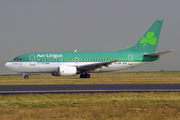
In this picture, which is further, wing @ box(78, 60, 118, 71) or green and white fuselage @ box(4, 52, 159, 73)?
green and white fuselage @ box(4, 52, 159, 73)

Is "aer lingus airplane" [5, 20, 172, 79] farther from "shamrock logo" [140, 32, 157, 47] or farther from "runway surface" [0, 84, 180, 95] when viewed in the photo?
"runway surface" [0, 84, 180, 95]

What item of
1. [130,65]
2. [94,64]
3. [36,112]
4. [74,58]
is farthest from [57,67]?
[36,112]

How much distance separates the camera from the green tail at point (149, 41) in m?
45.9

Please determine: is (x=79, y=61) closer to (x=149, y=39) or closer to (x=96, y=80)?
(x=96, y=80)

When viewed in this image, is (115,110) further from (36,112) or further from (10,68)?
(10,68)

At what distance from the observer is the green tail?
4591cm

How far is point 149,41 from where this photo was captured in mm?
45969

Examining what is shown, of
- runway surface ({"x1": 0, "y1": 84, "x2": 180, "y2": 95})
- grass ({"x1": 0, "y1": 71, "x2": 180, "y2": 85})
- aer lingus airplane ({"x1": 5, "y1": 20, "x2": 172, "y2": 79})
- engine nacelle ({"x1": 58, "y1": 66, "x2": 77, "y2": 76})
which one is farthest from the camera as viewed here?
aer lingus airplane ({"x1": 5, "y1": 20, "x2": 172, "y2": 79})

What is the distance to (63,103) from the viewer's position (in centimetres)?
1449

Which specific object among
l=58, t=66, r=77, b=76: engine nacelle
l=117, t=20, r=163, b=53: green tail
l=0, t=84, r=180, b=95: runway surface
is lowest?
l=0, t=84, r=180, b=95: runway surface

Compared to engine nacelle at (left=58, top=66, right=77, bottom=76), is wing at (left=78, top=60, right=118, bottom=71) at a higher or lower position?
higher

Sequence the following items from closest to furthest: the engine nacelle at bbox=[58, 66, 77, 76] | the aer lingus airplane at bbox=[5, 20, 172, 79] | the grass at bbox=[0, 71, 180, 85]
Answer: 1. the grass at bbox=[0, 71, 180, 85]
2. the engine nacelle at bbox=[58, 66, 77, 76]
3. the aer lingus airplane at bbox=[5, 20, 172, 79]

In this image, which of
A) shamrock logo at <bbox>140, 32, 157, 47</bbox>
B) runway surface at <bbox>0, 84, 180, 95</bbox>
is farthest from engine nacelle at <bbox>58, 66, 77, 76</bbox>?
runway surface at <bbox>0, 84, 180, 95</bbox>

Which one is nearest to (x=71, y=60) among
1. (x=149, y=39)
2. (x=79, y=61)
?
(x=79, y=61)
